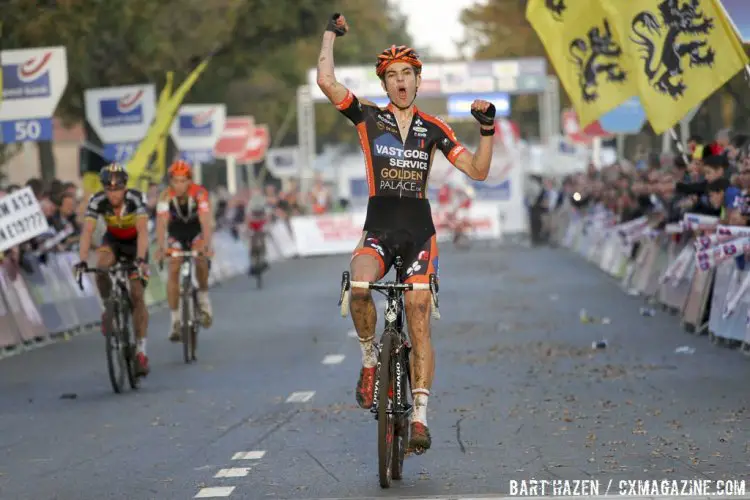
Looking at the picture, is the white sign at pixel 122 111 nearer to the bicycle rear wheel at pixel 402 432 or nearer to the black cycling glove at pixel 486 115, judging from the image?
the bicycle rear wheel at pixel 402 432

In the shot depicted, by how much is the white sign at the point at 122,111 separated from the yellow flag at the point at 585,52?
12.4 m

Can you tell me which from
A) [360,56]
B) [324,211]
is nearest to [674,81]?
[324,211]

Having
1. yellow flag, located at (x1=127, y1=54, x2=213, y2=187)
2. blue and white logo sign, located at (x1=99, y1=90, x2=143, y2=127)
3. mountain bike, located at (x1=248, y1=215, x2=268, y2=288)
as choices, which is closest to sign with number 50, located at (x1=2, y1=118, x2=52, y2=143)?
yellow flag, located at (x1=127, y1=54, x2=213, y2=187)

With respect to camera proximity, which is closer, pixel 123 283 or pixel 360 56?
pixel 123 283

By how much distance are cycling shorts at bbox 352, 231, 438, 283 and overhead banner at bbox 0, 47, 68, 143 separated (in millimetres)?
14098

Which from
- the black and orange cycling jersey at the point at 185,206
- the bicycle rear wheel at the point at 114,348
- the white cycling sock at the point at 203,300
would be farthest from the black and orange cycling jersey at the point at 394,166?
the white cycling sock at the point at 203,300

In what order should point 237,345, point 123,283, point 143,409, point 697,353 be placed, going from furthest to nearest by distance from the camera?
1. point 237,345
2. point 697,353
3. point 123,283
4. point 143,409

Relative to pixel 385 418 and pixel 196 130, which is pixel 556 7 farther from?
pixel 196 130

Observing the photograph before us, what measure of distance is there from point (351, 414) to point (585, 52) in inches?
353

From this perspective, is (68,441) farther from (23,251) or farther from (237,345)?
(23,251)

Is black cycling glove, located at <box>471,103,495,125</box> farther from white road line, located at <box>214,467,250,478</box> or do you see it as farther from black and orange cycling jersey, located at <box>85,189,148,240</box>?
black and orange cycling jersey, located at <box>85,189,148,240</box>

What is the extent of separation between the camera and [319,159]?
7031cm

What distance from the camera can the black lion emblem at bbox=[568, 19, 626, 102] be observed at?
20359 mm

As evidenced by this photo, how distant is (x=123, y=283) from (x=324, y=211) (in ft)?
123
